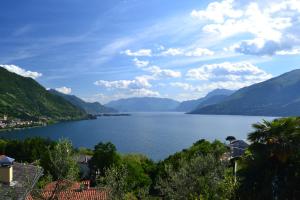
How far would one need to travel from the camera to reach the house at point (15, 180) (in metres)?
18.1

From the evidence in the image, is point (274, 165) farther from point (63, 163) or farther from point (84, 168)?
point (84, 168)

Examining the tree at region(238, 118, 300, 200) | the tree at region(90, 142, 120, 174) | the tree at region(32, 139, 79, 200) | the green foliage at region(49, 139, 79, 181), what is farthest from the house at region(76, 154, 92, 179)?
the green foliage at region(49, 139, 79, 181)

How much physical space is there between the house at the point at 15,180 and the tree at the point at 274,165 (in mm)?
10651

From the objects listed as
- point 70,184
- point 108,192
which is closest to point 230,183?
point 108,192

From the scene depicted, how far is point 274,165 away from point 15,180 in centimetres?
1456

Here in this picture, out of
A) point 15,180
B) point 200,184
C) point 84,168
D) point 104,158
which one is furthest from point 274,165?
point 84,168

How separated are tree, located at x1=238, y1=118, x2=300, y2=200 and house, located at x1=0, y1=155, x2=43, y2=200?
10651mm

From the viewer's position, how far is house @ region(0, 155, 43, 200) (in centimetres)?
1812

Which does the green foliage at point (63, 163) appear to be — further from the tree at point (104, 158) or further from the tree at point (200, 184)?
the tree at point (104, 158)

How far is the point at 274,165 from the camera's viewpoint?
20688mm

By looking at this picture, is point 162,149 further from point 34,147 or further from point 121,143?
point 34,147

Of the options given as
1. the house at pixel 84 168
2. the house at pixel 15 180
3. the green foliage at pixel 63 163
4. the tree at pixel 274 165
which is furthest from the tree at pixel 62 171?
the house at pixel 84 168

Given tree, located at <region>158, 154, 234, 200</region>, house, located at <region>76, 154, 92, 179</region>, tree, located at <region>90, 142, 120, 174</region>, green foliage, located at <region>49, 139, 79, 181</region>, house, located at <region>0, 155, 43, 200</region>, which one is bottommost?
house, located at <region>76, 154, 92, 179</region>

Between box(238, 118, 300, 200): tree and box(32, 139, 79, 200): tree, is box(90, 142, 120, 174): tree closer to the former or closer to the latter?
box(238, 118, 300, 200): tree
